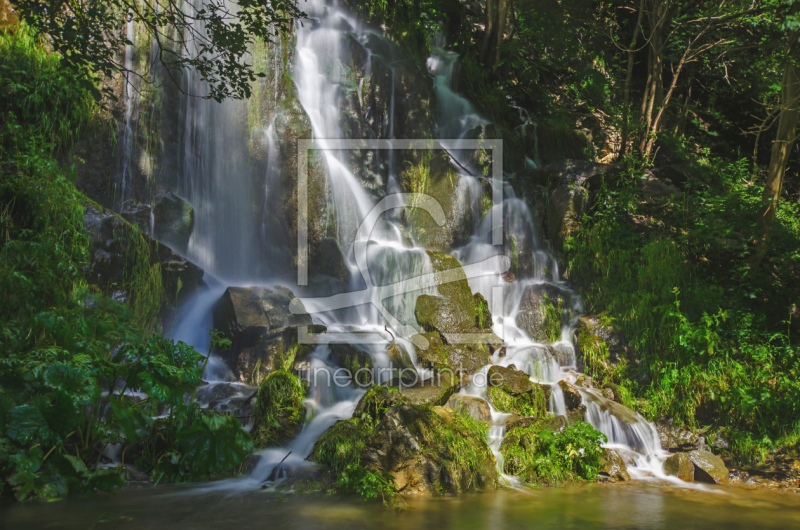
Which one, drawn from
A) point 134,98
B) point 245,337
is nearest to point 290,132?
point 134,98

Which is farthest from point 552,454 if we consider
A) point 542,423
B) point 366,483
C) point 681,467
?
point 366,483

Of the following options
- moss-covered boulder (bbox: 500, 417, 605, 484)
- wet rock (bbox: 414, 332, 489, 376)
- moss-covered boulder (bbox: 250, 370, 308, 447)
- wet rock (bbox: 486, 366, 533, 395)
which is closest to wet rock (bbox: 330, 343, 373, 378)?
wet rock (bbox: 414, 332, 489, 376)

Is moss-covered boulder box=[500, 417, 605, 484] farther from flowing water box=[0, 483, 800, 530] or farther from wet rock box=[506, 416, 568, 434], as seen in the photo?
flowing water box=[0, 483, 800, 530]

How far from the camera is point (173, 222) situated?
9.34 metres

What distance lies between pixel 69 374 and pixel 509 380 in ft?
15.7

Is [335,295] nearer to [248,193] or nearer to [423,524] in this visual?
[248,193]

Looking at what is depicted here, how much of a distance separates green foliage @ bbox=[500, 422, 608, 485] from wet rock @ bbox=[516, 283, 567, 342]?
3423 mm

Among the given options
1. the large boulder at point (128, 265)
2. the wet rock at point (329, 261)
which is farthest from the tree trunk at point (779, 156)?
the large boulder at point (128, 265)

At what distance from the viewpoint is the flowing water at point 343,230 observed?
8.50 metres

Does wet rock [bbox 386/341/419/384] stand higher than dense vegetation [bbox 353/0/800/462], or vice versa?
dense vegetation [bbox 353/0/800/462]

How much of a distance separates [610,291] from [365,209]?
15.6ft

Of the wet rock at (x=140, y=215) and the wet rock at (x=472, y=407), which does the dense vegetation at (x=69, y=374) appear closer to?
the wet rock at (x=140, y=215)

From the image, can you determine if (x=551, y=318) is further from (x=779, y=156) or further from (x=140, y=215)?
(x=140, y=215)

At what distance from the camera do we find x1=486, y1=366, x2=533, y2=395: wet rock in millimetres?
6738
